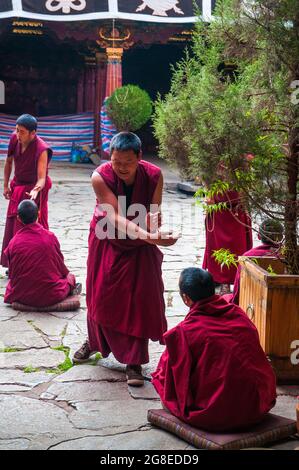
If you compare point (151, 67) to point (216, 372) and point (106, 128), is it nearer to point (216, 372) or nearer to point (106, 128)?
point (106, 128)

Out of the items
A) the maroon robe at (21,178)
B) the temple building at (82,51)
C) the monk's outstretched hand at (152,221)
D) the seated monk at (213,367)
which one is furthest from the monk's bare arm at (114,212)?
the temple building at (82,51)

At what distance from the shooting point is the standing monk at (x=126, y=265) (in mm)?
4586

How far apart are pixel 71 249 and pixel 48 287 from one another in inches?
102

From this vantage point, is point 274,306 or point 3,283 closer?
point 274,306

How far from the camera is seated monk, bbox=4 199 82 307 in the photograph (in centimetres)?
615

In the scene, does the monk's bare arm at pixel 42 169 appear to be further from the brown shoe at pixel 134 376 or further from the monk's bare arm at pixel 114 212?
the brown shoe at pixel 134 376

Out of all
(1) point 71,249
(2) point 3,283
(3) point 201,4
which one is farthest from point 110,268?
(3) point 201,4

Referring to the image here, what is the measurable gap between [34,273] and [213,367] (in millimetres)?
2751

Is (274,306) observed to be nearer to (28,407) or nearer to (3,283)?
(28,407)

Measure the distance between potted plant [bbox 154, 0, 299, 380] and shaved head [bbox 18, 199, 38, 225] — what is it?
6.97 feet

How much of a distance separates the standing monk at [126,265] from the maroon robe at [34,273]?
4.69 feet

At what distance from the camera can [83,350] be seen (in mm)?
4938

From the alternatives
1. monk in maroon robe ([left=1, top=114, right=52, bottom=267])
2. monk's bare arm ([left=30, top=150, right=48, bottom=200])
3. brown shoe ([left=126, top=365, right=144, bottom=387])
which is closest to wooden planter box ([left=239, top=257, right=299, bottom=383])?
brown shoe ([left=126, top=365, right=144, bottom=387])

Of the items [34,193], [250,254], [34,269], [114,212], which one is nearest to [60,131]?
[34,193]
